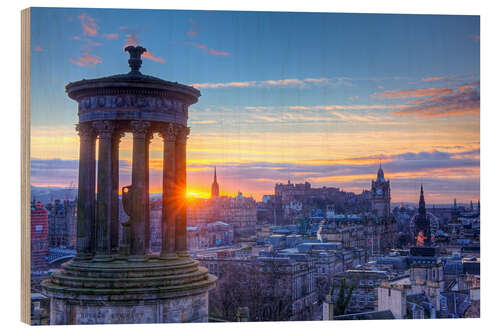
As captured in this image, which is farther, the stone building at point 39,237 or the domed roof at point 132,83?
the stone building at point 39,237

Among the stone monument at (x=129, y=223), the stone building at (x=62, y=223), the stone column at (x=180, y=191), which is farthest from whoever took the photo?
the stone building at (x=62, y=223)

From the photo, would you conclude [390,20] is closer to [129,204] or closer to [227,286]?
[129,204]

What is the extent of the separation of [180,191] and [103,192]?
1.90 metres

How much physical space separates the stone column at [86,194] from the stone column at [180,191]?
6.64 ft

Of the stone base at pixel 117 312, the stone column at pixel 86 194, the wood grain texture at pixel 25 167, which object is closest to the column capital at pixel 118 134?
the stone column at pixel 86 194

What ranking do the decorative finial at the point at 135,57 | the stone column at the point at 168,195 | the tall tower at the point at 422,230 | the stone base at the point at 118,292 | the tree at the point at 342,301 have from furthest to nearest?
the tree at the point at 342,301 < the tall tower at the point at 422,230 < the decorative finial at the point at 135,57 < the stone column at the point at 168,195 < the stone base at the point at 118,292

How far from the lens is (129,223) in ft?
49.3

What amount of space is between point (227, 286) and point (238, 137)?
53.8 feet

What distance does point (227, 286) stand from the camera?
107 feet

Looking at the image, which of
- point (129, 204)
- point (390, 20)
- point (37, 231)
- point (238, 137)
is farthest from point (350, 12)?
point (37, 231)

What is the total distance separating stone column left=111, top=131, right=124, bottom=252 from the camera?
1530 centimetres

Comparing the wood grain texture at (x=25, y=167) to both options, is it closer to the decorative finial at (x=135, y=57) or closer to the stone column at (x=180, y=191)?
the decorative finial at (x=135, y=57)

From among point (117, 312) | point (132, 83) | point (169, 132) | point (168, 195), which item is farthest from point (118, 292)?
point (132, 83)

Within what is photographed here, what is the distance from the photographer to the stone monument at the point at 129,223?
566 inches
